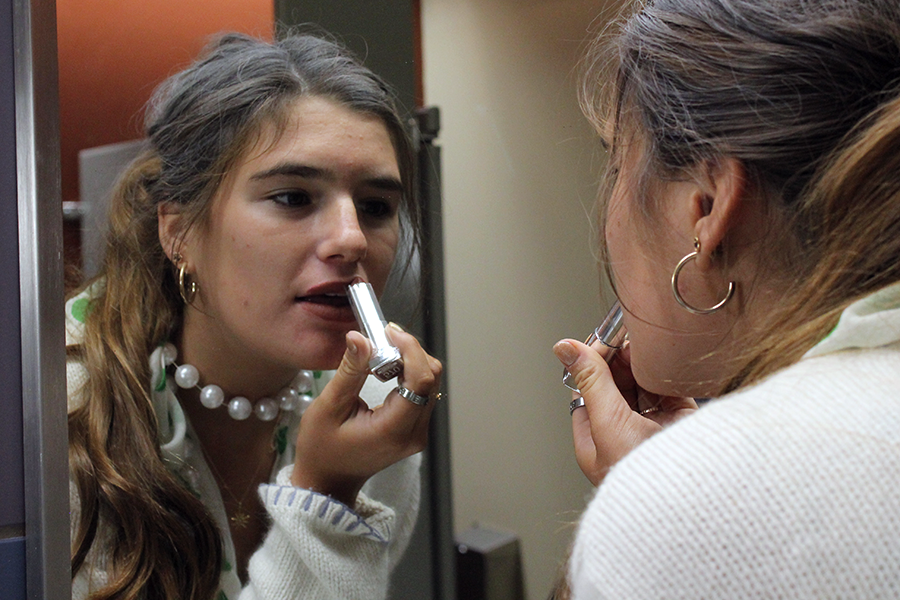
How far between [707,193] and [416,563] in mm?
461

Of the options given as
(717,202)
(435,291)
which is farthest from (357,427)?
(717,202)

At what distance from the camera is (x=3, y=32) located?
74 centimetres

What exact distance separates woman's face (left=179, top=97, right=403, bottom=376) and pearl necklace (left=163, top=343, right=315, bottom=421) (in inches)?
1.0

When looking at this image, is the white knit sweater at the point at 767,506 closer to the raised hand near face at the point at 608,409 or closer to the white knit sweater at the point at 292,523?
the raised hand near face at the point at 608,409

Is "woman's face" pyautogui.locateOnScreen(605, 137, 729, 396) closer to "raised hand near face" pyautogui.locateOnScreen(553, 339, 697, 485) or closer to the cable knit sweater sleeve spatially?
"raised hand near face" pyautogui.locateOnScreen(553, 339, 697, 485)

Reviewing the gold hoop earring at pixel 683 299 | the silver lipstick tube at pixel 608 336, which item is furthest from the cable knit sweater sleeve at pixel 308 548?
the gold hoop earring at pixel 683 299

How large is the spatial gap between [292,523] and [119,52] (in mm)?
465

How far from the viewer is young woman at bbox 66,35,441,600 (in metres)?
0.74

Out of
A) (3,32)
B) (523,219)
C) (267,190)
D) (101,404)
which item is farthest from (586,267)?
(3,32)

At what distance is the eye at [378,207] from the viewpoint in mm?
751

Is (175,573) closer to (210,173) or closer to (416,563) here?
(416,563)

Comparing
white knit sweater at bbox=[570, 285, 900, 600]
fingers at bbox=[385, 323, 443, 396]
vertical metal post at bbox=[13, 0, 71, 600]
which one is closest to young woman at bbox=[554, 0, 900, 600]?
white knit sweater at bbox=[570, 285, 900, 600]

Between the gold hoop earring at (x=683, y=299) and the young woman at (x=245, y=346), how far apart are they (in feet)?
0.79

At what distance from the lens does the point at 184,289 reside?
76 cm
